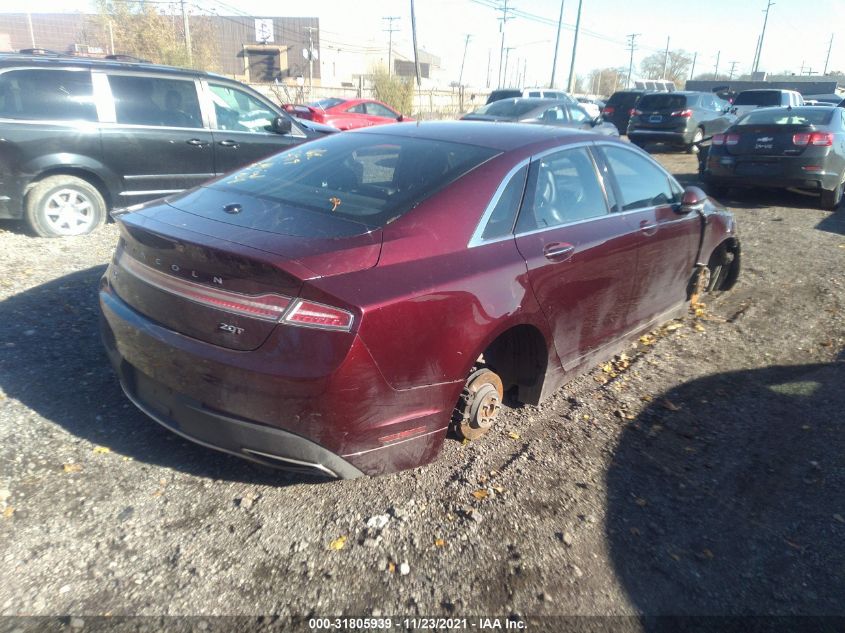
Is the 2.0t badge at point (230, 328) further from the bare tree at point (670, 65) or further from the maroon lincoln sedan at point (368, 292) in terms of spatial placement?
the bare tree at point (670, 65)

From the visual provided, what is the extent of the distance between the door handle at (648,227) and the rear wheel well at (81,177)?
5.43 m

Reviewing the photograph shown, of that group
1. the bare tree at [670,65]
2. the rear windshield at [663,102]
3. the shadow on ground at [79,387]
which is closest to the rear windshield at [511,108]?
the rear windshield at [663,102]

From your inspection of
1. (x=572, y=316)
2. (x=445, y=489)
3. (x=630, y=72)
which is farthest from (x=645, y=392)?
(x=630, y=72)

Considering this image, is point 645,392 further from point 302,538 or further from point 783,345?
point 302,538

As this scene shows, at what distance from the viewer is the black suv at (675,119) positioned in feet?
56.2

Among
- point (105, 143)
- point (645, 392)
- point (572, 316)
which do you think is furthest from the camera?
point (105, 143)

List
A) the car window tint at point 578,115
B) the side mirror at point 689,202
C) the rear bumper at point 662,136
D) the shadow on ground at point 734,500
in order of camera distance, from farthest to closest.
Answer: the rear bumper at point 662,136, the car window tint at point 578,115, the side mirror at point 689,202, the shadow on ground at point 734,500

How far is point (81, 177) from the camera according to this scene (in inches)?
257

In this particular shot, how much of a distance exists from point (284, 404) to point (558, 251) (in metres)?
1.66

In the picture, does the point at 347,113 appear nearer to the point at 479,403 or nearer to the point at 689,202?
the point at 689,202

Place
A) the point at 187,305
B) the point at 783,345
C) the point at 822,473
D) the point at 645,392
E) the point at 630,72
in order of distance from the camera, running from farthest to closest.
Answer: the point at 630,72, the point at 783,345, the point at 645,392, the point at 822,473, the point at 187,305

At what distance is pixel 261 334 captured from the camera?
2.40 m

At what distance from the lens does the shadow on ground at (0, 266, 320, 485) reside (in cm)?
306

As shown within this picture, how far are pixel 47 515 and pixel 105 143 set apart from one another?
4968mm
